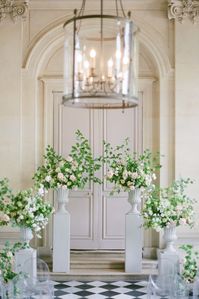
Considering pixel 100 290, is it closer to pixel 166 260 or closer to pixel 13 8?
pixel 166 260

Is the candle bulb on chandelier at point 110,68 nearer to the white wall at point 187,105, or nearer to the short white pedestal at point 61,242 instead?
the short white pedestal at point 61,242

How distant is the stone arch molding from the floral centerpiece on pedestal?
1.85 metres

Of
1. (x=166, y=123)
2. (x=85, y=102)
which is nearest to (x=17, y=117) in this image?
(x=166, y=123)

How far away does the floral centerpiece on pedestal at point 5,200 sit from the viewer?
25.0 feet

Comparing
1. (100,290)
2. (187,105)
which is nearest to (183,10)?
(187,105)

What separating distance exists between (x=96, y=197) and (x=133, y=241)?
4.25ft

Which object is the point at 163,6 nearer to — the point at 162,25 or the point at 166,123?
the point at 162,25

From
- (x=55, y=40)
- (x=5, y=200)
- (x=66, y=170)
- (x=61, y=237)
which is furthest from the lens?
(x=55, y=40)

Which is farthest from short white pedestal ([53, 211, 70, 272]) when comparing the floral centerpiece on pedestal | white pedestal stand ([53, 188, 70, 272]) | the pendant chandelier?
the pendant chandelier

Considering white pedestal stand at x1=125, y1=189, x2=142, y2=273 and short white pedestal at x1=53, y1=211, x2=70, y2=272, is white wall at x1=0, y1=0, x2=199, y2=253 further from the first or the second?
short white pedestal at x1=53, y1=211, x2=70, y2=272

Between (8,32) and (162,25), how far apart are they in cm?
246

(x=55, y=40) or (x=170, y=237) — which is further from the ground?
(x=55, y=40)

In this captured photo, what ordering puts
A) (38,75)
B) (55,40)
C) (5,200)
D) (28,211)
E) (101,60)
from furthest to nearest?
(38,75)
(55,40)
(5,200)
(28,211)
(101,60)

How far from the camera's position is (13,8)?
8898 mm
